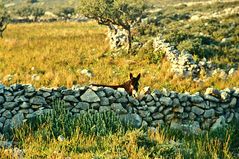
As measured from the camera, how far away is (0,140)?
955cm

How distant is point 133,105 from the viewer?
11180 mm

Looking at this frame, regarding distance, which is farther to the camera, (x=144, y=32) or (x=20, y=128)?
(x=144, y=32)

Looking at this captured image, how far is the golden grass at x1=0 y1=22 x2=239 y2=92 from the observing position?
17.1m

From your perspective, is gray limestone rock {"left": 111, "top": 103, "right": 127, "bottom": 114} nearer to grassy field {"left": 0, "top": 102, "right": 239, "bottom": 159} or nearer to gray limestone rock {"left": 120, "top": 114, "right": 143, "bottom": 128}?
gray limestone rock {"left": 120, "top": 114, "right": 143, "bottom": 128}

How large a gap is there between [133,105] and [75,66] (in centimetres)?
1055

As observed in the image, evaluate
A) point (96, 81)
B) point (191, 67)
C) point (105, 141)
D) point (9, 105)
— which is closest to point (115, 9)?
point (191, 67)

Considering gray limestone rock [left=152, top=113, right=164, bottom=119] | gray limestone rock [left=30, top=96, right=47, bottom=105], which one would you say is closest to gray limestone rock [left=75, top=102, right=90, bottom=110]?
gray limestone rock [left=30, top=96, right=47, bottom=105]

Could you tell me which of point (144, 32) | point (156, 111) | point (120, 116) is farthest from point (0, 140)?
point (144, 32)

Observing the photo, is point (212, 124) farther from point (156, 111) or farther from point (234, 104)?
point (156, 111)

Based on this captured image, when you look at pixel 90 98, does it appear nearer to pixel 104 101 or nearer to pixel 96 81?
pixel 104 101

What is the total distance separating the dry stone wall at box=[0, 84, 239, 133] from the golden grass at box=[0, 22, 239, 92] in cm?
432

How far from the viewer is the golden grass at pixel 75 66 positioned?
1708 cm

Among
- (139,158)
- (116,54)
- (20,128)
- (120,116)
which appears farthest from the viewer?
(116,54)

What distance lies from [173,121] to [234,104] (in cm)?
185
